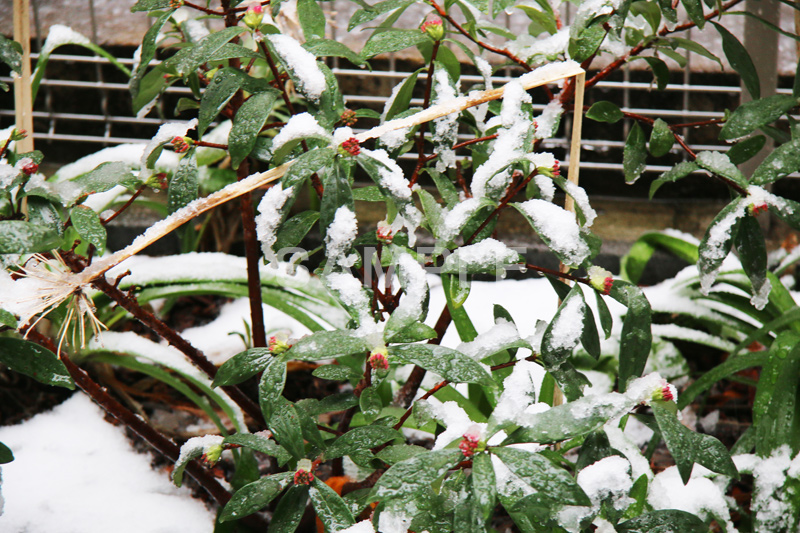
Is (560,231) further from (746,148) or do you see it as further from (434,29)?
(746,148)

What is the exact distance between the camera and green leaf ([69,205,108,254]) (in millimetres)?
771

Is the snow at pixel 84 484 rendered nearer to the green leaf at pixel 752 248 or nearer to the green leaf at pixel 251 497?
the green leaf at pixel 251 497

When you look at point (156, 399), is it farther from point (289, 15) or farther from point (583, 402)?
point (583, 402)

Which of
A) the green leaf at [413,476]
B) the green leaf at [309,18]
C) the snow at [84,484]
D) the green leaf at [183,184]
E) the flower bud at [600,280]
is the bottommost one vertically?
the snow at [84,484]

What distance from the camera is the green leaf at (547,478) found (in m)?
0.60

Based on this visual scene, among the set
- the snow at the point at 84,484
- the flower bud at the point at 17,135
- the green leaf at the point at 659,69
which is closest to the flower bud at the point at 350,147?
the flower bud at the point at 17,135

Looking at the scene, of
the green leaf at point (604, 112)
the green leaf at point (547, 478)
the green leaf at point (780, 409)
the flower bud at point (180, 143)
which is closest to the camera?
the green leaf at point (547, 478)

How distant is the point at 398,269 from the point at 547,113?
34 cm

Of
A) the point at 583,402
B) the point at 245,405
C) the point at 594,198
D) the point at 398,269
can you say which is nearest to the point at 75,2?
the point at 594,198

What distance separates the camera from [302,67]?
28.9 inches

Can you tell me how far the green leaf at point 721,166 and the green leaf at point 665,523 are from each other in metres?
0.39

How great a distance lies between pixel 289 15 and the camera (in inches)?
49.3

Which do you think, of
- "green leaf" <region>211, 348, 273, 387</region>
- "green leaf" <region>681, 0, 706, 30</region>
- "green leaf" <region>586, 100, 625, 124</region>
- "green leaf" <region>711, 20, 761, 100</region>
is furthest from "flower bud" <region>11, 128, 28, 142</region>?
"green leaf" <region>711, 20, 761, 100</region>

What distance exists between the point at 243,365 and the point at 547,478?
0.34 metres
